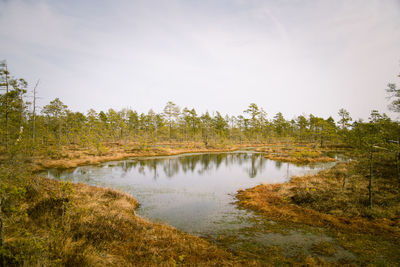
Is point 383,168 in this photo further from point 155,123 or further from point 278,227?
point 155,123

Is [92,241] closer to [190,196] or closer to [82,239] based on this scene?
[82,239]

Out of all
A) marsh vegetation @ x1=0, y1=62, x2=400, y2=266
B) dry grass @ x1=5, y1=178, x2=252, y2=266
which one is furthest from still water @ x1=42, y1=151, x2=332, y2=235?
dry grass @ x1=5, y1=178, x2=252, y2=266

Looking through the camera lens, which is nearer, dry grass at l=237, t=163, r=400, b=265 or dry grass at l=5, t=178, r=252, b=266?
dry grass at l=5, t=178, r=252, b=266

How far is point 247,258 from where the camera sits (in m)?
6.70

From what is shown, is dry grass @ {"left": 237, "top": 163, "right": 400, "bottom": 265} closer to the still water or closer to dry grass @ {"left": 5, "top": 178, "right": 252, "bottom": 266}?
the still water

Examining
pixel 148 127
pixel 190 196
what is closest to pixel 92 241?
pixel 190 196

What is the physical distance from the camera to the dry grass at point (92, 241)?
188 inches

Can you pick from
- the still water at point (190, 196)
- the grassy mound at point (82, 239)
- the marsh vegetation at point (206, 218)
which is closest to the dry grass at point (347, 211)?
the marsh vegetation at point (206, 218)

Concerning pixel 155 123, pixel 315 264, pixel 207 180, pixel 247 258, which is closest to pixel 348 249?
pixel 315 264

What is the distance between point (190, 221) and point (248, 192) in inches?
282

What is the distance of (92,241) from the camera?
6309 mm

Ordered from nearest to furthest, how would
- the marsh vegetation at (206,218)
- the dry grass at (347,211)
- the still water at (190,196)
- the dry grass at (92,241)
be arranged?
the dry grass at (92,241) → the marsh vegetation at (206,218) → the dry grass at (347,211) → the still water at (190,196)

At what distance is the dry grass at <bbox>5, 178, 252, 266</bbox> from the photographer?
4.77 meters

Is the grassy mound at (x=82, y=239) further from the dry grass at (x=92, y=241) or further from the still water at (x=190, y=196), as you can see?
the still water at (x=190, y=196)
